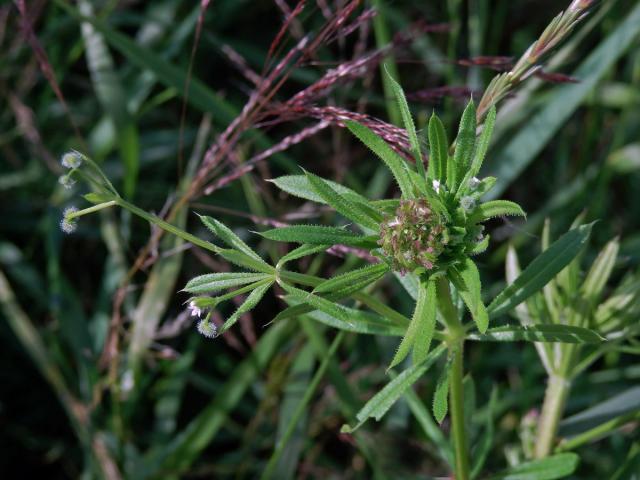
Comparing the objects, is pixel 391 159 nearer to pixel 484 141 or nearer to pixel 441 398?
pixel 484 141

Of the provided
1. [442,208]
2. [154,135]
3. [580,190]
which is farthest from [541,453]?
[154,135]

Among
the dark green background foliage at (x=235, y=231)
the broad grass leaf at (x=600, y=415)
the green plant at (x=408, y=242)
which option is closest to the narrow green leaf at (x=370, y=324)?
the green plant at (x=408, y=242)

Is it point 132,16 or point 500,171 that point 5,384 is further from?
point 500,171

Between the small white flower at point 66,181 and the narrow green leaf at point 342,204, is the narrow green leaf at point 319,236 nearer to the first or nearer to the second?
the narrow green leaf at point 342,204

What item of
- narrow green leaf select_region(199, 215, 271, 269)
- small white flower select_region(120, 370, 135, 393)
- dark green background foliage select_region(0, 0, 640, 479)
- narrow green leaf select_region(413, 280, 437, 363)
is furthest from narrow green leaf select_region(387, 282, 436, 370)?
small white flower select_region(120, 370, 135, 393)

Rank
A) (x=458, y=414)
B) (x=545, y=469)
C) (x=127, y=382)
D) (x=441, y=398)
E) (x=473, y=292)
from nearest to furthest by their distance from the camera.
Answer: (x=473, y=292)
(x=441, y=398)
(x=458, y=414)
(x=545, y=469)
(x=127, y=382)

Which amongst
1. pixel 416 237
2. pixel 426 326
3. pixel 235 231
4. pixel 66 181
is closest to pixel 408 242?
pixel 416 237
